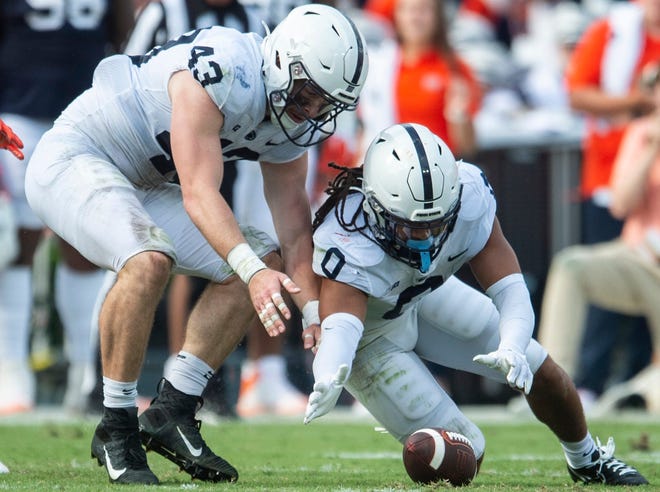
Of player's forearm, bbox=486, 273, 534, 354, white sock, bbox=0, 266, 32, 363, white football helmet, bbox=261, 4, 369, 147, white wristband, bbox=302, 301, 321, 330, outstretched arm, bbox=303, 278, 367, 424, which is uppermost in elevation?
white football helmet, bbox=261, 4, 369, 147

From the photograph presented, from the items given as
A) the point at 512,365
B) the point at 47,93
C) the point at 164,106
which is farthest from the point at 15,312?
the point at 512,365

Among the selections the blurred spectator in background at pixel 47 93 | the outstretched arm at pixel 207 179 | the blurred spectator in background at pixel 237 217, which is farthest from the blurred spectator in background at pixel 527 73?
the outstretched arm at pixel 207 179

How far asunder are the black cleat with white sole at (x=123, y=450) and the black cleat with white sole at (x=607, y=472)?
145 cm

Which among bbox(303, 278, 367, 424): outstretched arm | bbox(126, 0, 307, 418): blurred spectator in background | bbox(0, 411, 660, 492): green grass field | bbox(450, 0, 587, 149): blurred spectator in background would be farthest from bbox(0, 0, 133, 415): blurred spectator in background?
bbox(303, 278, 367, 424): outstretched arm

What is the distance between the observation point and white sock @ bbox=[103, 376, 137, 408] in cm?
476

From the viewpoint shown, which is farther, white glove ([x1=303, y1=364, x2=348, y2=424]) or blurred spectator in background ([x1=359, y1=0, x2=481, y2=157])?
blurred spectator in background ([x1=359, y1=0, x2=481, y2=157])

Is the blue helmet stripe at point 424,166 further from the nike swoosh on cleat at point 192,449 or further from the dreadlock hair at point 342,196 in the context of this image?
the nike swoosh on cleat at point 192,449

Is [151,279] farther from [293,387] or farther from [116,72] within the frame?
[293,387]

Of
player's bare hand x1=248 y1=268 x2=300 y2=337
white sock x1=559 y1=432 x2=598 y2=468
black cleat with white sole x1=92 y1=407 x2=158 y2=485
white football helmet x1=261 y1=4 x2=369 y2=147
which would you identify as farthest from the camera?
white sock x1=559 y1=432 x2=598 y2=468

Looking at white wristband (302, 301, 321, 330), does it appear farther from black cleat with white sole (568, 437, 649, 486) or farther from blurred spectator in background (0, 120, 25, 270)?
blurred spectator in background (0, 120, 25, 270)

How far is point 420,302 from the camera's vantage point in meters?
5.21

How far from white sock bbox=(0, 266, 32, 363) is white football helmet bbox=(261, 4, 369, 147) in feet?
11.0

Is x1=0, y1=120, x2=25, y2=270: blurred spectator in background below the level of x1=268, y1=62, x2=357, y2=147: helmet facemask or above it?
below

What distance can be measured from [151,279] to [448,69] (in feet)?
14.0
